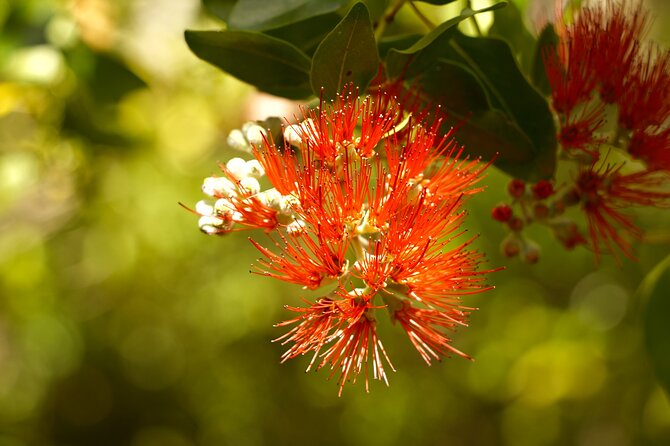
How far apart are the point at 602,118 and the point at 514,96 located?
0.12 m

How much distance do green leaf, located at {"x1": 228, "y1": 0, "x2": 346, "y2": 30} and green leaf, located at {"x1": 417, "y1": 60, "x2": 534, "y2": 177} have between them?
0.51 ft

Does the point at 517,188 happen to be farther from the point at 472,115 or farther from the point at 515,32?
the point at 515,32


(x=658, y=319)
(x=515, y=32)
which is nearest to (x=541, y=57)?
(x=515, y=32)

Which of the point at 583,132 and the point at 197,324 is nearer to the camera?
the point at 583,132

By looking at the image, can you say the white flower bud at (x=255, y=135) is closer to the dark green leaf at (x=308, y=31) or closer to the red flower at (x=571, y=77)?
the dark green leaf at (x=308, y=31)

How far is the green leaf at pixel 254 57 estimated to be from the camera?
2.77 feet

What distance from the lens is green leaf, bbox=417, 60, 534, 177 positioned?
35.5 inches

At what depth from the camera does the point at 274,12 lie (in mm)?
884

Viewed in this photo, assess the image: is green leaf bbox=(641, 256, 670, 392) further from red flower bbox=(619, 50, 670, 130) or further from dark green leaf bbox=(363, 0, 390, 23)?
dark green leaf bbox=(363, 0, 390, 23)

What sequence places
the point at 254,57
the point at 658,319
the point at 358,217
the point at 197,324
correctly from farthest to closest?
the point at 197,324 < the point at 658,319 < the point at 254,57 < the point at 358,217

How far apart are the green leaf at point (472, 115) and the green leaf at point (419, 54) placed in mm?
32

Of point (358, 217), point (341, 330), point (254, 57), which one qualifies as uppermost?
point (254, 57)

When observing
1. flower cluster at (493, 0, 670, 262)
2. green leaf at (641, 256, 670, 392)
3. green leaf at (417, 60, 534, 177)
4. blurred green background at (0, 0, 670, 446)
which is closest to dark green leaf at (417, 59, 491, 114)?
green leaf at (417, 60, 534, 177)

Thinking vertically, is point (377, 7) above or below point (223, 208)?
above
